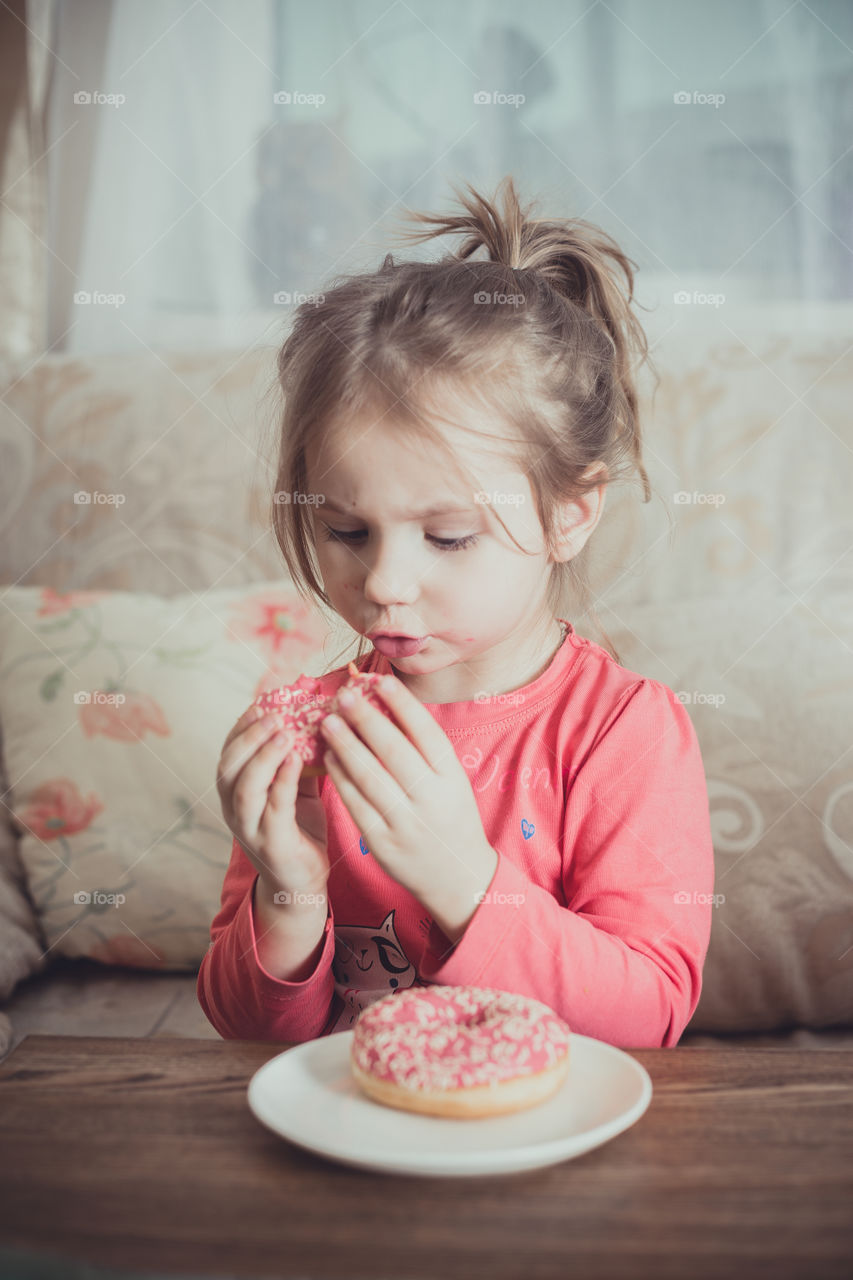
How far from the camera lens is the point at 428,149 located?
92.2 inches

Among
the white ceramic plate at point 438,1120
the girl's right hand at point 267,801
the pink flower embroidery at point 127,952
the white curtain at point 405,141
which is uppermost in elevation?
the white curtain at point 405,141

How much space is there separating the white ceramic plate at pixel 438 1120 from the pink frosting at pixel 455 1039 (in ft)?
0.07

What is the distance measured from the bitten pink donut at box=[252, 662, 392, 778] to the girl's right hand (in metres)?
0.01

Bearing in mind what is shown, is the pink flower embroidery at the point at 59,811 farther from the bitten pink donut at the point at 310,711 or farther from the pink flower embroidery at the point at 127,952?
the bitten pink donut at the point at 310,711

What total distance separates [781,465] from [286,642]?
0.83 metres

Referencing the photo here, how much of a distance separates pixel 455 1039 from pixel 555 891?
1.10 ft

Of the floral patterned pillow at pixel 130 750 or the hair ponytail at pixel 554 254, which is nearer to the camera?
the hair ponytail at pixel 554 254

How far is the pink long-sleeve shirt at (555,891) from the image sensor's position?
805 mm

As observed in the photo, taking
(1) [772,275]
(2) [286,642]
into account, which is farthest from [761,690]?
(1) [772,275]

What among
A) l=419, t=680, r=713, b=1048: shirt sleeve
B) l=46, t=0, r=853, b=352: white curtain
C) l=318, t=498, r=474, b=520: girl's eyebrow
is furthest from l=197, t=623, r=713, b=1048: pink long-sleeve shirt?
l=46, t=0, r=853, b=352: white curtain

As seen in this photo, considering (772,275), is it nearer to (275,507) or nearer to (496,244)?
(496,244)

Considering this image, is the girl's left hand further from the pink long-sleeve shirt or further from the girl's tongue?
the girl's tongue

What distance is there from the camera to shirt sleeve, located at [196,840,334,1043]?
904mm

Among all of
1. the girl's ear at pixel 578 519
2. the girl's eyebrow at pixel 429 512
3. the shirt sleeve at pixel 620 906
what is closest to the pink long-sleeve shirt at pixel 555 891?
the shirt sleeve at pixel 620 906
